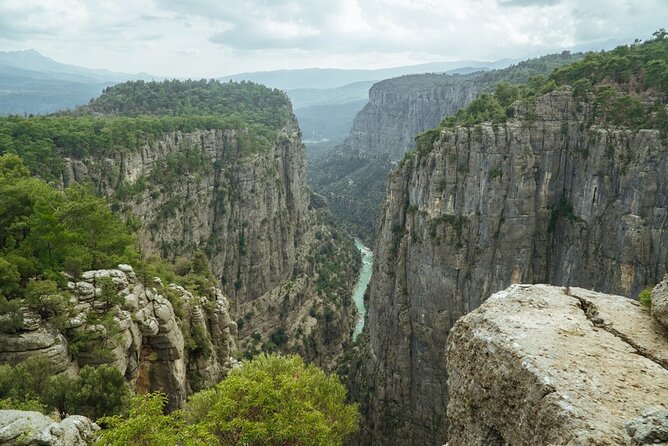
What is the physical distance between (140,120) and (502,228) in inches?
1951

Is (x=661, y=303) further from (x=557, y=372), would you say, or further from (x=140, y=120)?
(x=140, y=120)

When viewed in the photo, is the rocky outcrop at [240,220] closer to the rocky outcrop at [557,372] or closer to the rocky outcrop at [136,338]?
the rocky outcrop at [136,338]

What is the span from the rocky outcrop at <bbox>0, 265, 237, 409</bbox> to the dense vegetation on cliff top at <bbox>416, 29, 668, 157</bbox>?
35.8 metres

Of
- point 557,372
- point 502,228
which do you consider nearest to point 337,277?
point 502,228

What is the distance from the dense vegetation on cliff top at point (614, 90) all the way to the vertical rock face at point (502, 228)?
4.69ft

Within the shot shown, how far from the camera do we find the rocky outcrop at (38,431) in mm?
10656

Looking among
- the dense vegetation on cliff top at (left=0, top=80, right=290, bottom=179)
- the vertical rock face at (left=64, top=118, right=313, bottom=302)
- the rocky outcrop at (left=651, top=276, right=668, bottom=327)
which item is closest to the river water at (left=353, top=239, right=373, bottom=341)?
the vertical rock face at (left=64, top=118, right=313, bottom=302)

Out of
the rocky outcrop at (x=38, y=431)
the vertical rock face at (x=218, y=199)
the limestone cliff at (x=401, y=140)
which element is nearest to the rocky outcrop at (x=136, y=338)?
the rocky outcrop at (x=38, y=431)

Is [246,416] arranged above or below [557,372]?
below

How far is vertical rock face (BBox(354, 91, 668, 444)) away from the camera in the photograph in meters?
39.7

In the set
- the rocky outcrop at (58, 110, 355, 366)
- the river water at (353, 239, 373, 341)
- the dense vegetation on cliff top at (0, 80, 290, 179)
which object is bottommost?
the river water at (353, 239, 373, 341)

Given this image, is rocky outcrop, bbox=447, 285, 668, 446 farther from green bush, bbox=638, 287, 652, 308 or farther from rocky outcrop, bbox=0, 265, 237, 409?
rocky outcrop, bbox=0, 265, 237, 409

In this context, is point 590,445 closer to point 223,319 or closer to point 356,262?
point 223,319

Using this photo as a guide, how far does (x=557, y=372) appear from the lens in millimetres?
7027
